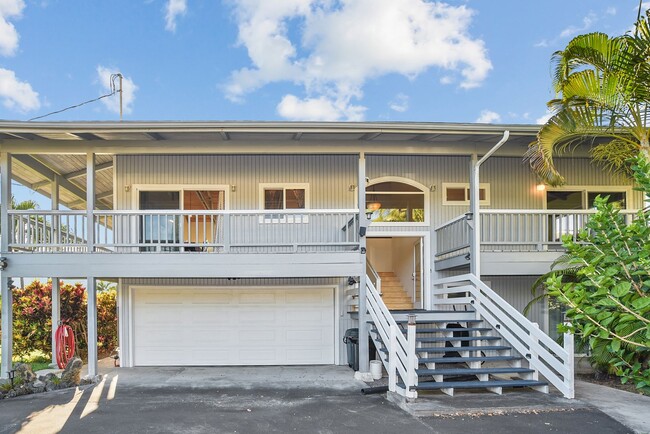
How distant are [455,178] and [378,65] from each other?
83.9 feet

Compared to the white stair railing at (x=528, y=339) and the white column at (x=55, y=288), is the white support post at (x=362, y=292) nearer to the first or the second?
the white stair railing at (x=528, y=339)

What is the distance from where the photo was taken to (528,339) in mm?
7945

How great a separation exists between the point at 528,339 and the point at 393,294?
513 cm

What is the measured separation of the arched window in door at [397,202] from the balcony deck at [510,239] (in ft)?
2.03

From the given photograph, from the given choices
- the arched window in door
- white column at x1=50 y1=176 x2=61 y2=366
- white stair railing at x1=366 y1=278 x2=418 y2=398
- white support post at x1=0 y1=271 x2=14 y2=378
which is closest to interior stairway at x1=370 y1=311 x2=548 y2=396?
white stair railing at x1=366 y1=278 x2=418 y2=398

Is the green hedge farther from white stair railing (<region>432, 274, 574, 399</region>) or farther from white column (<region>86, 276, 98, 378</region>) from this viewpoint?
white stair railing (<region>432, 274, 574, 399</region>)

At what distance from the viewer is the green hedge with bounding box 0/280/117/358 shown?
1341 cm

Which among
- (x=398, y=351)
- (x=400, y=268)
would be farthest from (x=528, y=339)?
(x=400, y=268)

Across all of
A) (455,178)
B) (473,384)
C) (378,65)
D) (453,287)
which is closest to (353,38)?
(378,65)

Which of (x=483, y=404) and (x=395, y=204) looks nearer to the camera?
(x=483, y=404)

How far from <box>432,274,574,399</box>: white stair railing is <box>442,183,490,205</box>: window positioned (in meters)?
2.11

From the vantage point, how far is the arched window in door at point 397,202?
1135 cm

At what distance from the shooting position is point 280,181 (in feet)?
37.3

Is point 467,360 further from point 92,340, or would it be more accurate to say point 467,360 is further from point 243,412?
point 92,340
